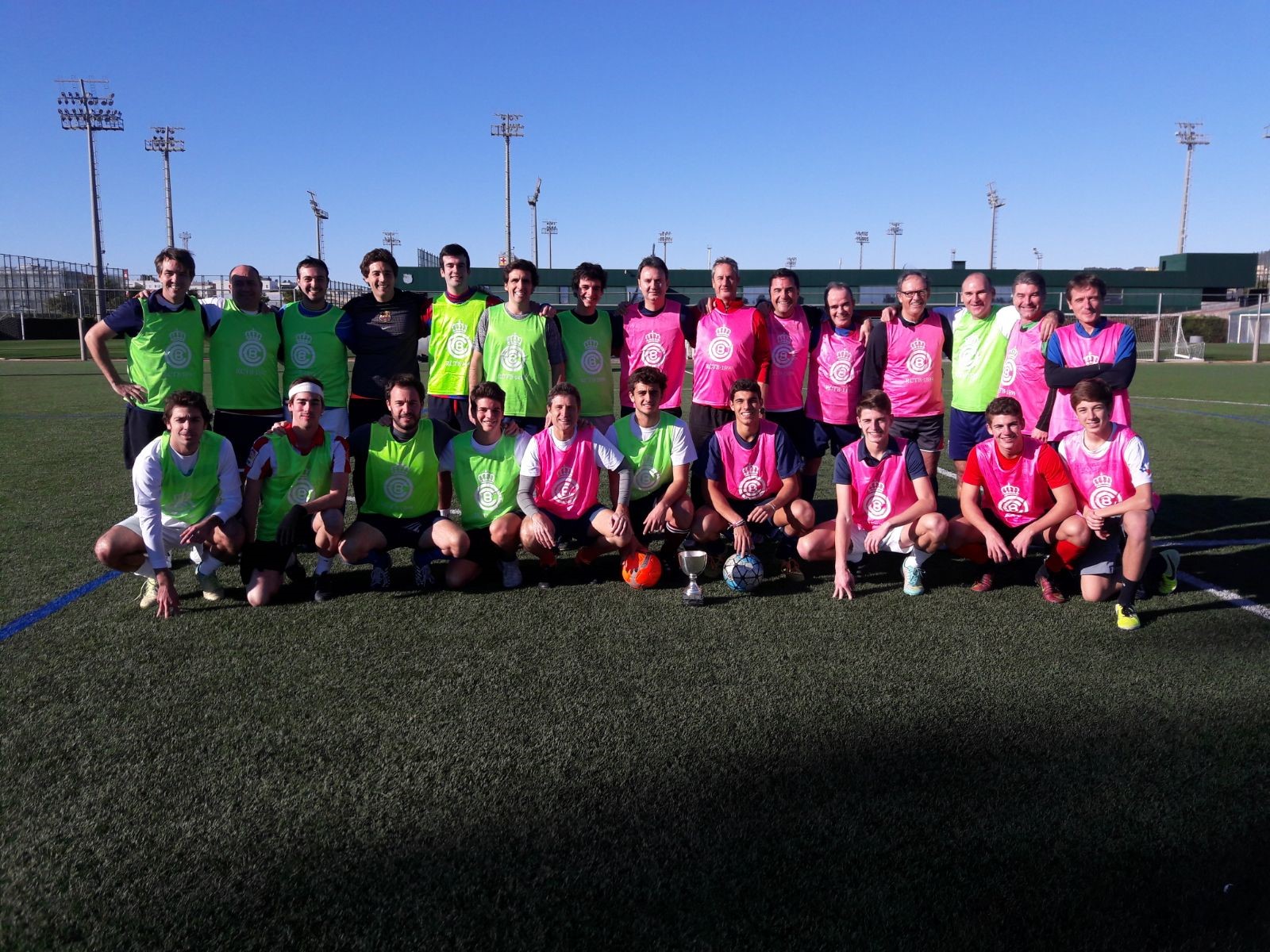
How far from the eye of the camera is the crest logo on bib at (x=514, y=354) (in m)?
5.35

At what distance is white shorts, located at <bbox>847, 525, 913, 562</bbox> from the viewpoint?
474 centimetres

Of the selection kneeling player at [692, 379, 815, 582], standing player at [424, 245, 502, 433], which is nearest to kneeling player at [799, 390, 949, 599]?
kneeling player at [692, 379, 815, 582]

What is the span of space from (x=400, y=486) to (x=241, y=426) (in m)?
1.26

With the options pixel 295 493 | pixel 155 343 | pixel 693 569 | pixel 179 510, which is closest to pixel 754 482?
pixel 693 569

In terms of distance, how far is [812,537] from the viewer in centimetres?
485

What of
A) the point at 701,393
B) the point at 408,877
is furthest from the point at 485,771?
the point at 701,393

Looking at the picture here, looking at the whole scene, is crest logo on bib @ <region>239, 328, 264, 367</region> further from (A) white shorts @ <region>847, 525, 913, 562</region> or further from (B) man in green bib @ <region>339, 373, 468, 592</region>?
(A) white shorts @ <region>847, 525, 913, 562</region>

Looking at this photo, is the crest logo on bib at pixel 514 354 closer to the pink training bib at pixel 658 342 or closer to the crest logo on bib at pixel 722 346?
the pink training bib at pixel 658 342

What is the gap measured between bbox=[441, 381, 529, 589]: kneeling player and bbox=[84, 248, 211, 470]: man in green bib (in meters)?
1.61

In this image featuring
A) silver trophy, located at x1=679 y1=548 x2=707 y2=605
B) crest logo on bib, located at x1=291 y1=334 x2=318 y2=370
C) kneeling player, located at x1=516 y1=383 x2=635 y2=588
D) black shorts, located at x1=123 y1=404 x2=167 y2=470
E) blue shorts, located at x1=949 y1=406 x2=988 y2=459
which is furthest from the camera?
blue shorts, located at x1=949 y1=406 x2=988 y2=459

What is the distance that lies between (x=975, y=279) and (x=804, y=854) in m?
4.30

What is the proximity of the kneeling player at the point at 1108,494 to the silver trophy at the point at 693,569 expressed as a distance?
6.33 feet

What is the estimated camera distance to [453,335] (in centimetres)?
550

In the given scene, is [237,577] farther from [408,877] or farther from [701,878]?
[701,878]
